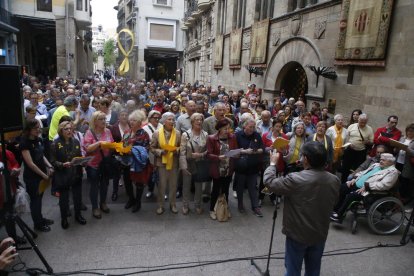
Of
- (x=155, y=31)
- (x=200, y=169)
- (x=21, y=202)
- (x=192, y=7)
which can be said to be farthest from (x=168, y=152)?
(x=155, y=31)

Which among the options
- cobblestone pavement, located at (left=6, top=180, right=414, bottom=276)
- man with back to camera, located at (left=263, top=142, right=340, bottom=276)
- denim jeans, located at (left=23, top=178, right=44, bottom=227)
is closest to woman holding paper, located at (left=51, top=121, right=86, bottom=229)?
denim jeans, located at (left=23, top=178, right=44, bottom=227)

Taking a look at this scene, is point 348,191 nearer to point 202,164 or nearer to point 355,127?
point 355,127

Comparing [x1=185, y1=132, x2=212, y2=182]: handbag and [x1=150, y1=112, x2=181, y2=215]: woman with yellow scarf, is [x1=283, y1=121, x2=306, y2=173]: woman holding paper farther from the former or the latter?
[x1=150, y1=112, x2=181, y2=215]: woman with yellow scarf

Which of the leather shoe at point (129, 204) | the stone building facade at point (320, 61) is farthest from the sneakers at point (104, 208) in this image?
the stone building facade at point (320, 61)

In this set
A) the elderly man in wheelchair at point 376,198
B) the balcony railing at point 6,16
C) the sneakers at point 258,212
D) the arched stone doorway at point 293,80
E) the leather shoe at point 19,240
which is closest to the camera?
the leather shoe at point 19,240

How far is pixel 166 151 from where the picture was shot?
16.7ft

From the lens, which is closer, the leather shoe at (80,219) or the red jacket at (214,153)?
the leather shoe at (80,219)

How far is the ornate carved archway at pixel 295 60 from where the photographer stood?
10117 millimetres

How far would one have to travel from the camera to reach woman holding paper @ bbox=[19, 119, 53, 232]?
4121 millimetres

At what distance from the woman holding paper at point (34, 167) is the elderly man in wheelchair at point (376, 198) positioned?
186 inches

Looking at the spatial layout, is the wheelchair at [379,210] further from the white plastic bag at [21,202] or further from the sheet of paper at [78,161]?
the white plastic bag at [21,202]

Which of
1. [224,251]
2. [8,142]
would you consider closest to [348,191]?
[224,251]

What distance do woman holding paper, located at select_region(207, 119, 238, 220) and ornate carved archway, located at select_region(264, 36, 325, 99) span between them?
591 cm

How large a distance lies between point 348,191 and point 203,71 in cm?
2116
